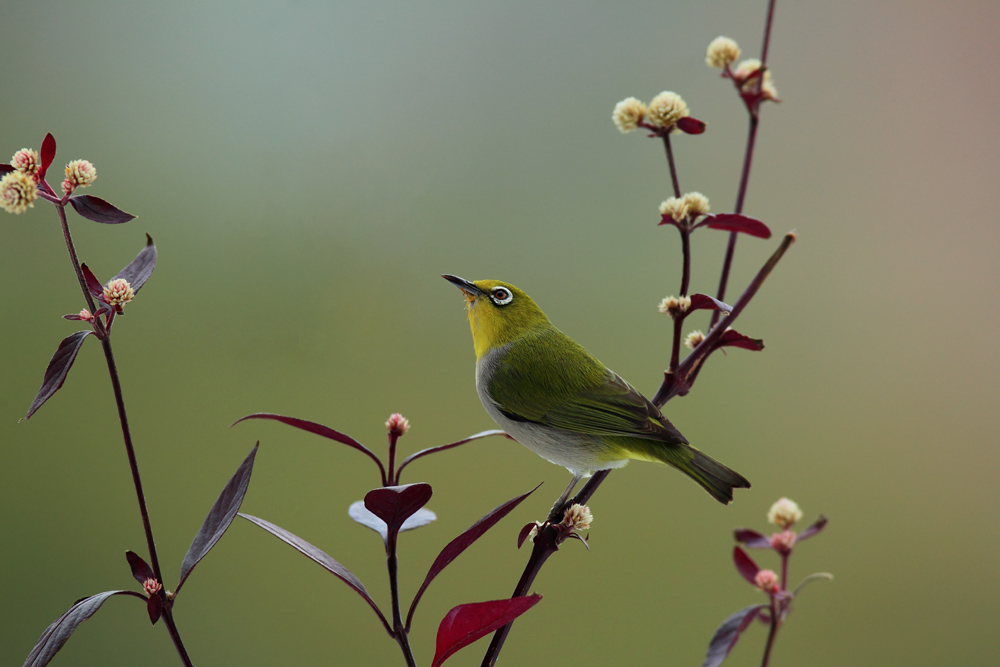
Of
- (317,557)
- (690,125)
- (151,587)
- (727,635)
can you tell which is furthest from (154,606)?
(690,125)

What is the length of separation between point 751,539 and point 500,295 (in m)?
0.38

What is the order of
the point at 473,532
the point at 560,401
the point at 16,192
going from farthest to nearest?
the point at 560,401, the point at 473,532, the point at 16,192

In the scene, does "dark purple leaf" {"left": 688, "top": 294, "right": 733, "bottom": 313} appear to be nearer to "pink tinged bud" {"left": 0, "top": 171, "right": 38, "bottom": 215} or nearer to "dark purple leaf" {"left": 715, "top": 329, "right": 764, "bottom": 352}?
"dark purple leaf" {"left": 715, "top": 329, "right": 764, "bottom": 352}

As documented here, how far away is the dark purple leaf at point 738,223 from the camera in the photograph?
0.59m

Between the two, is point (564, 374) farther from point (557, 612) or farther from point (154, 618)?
point (557, 612)

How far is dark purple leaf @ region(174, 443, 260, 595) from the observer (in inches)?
22.4

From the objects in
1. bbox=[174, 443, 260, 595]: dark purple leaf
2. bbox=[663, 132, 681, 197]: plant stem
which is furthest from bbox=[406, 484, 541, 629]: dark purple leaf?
bbox=[663, 132, 681, 197]: plant stem

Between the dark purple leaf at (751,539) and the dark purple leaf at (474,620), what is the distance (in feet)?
0.67

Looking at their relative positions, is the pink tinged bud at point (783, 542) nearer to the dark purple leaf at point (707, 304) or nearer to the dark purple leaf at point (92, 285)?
the dark purple leaf at point (707, 304)

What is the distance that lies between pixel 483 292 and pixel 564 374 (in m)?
0.13

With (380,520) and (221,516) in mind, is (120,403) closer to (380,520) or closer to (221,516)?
(221,516)

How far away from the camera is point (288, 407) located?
1.62m

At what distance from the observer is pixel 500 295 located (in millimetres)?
894

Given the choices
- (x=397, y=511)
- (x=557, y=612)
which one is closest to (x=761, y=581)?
(x=397, y=511)
